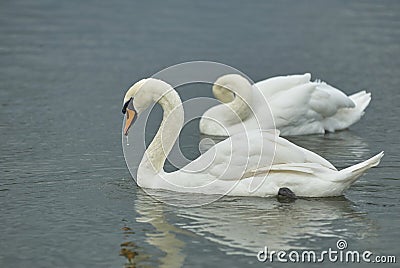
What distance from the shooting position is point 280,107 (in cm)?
1188

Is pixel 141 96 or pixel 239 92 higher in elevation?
pixel 141 96

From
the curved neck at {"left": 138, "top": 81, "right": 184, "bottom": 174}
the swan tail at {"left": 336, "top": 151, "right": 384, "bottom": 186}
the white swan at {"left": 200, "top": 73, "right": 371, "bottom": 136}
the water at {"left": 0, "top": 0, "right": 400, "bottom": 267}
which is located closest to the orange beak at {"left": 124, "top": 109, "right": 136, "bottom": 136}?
the curved neck at {"left": 138, "top": 81, "right": 184, "bottom": 174}

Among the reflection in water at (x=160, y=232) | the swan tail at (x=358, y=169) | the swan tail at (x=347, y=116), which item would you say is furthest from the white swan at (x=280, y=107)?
the swan tail at (x=358, y=169)

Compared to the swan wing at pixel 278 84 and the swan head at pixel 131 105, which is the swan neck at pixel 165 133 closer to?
the swan head at pixel 131 105

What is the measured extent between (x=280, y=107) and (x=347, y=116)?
116 centimetres

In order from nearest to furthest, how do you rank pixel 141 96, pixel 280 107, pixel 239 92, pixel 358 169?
1. pixel 358 169
2. pixel 141 96
3. pixel 239 92
4. pixel 280 107

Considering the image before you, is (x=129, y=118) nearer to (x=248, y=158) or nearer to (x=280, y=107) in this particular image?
(x=248, y=158)

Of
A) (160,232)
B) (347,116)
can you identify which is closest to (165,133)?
(160,232)

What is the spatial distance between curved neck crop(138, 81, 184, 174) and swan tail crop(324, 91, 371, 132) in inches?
148

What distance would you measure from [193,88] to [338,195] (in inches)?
233

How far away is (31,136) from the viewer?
11.4 m

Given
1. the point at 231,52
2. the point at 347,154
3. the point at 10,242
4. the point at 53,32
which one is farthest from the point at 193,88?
the point at 10,242

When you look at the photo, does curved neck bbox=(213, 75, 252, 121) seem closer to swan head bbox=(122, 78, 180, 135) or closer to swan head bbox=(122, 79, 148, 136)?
swan head bbox=(122, 78, 180, 135)

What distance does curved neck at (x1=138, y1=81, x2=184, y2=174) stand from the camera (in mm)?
9078
